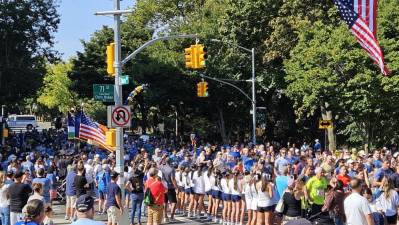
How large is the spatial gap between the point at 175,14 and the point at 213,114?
10.8 metres

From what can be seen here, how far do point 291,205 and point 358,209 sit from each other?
2707 mm

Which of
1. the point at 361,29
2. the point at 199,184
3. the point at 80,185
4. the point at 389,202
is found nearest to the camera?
the point at 389,202

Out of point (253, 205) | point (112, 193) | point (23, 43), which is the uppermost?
point (23, 43)

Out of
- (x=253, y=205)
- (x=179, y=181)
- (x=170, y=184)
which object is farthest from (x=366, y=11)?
(x=179, y=181)

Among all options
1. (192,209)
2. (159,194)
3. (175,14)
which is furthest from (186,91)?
(159,194)

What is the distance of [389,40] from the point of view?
3344 cm

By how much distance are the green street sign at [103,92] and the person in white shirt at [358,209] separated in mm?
9687

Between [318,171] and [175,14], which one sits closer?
[318,171]

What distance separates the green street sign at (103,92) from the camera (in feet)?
61.5

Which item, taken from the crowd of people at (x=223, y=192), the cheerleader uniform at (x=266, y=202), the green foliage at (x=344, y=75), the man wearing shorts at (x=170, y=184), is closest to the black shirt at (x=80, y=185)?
the crowd of people at (x=223, y=192)

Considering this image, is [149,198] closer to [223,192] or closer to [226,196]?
[226,196]

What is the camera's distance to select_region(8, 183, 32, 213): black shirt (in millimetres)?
13039

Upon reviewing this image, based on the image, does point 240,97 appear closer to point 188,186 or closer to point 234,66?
point 234,66

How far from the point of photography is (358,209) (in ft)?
34.8
